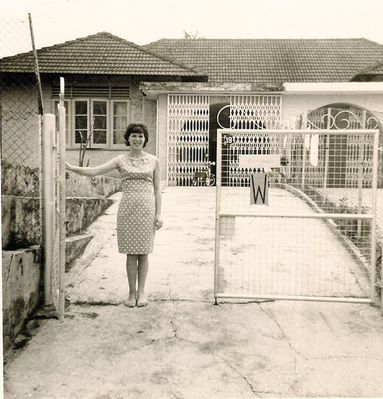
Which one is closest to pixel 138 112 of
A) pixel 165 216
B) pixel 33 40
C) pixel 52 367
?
pixel 165 216

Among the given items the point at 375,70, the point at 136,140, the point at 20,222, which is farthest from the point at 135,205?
the point at 375,70

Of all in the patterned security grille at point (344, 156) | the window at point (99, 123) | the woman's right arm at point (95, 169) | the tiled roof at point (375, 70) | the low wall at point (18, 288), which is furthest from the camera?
the window at point (99, 123)

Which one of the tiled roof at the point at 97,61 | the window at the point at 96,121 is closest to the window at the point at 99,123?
the window at the point at 96,121

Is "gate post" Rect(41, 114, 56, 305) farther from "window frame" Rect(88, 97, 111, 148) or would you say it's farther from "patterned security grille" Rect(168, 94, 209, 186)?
"window frame" Rect(88, 97, 111, 148)

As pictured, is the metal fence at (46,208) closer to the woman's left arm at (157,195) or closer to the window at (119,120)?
the woman's left arm at (157,195)

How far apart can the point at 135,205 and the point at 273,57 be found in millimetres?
15435

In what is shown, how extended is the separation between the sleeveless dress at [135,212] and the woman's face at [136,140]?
0.50 ft

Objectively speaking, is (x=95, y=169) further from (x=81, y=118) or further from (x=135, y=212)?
(x=81, y=118)

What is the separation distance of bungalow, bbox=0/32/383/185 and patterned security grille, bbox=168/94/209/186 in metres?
0.03

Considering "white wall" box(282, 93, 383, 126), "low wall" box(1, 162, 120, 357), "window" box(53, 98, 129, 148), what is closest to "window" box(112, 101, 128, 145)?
"window" box(53, 98, 129, 148)

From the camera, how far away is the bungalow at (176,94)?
13.3m

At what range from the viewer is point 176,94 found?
1335 centimetres

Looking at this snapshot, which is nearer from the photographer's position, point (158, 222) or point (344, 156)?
point (158, 222)

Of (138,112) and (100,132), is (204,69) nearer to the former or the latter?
(138,112)
